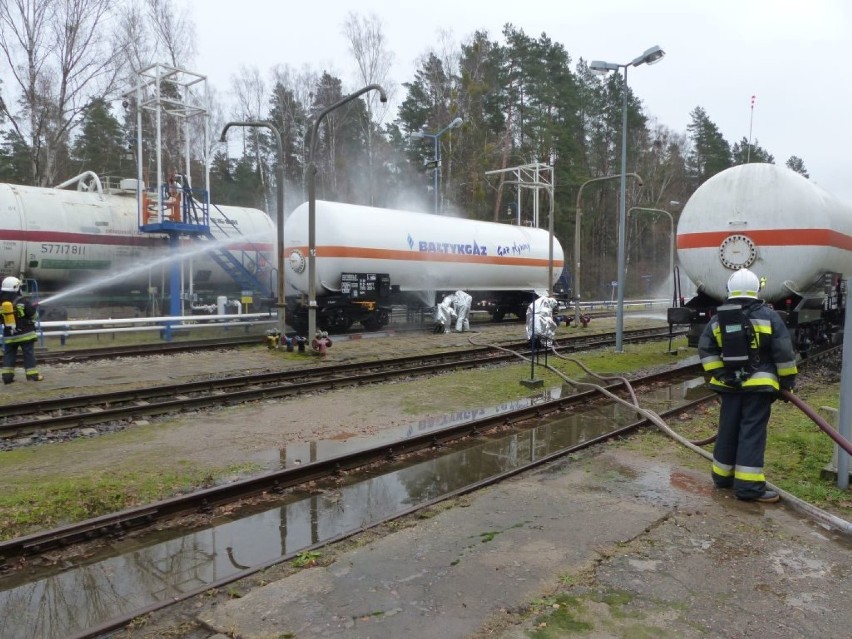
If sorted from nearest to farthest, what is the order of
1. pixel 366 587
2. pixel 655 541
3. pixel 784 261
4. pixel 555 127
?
pixel 366 587 < pixel 655 541 < pixel 784 261 < pixel 555 127

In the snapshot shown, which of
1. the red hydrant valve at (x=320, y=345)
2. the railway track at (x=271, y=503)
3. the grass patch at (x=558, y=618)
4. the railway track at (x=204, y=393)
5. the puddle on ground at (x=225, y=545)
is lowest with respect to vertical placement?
the puddle on ground at (x=225, y=545)

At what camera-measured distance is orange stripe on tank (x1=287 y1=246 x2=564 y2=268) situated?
18.1 m

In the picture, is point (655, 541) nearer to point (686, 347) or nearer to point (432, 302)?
point (686, 347)

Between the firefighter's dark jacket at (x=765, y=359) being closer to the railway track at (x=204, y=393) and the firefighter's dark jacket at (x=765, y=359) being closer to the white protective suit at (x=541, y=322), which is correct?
the railway track at (x=204, y=393)

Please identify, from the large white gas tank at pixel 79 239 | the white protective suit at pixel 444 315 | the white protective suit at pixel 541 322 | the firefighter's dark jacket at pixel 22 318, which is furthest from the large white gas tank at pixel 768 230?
the large white gas tank at pixel 79 239

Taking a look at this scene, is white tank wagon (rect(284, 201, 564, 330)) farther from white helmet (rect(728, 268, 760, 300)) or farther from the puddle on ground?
white helmet (rect(728, 268, 760, 300))

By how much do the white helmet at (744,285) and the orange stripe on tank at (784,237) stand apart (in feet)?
21.8

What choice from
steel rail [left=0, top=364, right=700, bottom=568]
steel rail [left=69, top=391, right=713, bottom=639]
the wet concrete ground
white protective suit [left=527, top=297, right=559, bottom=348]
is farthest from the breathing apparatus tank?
white protective suit [left=527, top=297, right=559, bottom=348]

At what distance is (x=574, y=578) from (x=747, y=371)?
2493mm

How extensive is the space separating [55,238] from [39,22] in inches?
517

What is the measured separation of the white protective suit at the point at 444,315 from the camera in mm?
20297

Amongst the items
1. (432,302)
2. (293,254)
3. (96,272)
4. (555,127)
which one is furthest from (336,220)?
(555,127)

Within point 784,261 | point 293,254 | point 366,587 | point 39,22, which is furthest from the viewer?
point 39,22

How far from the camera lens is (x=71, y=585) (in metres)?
3.97
